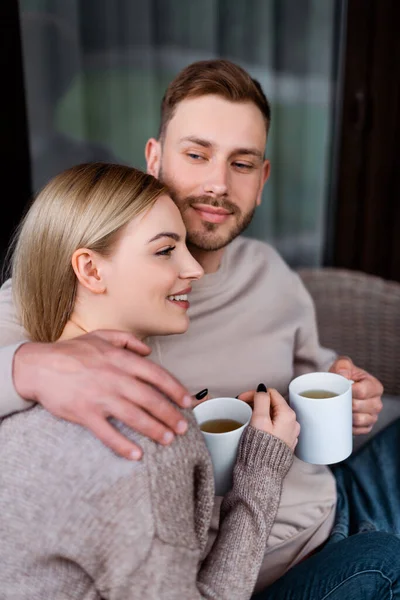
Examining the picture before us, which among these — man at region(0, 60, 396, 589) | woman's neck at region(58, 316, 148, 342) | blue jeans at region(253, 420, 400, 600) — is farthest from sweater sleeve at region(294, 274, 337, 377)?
woman's neck at region(58, 316, 148, 342)

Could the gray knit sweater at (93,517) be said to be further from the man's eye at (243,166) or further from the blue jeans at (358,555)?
the man's eye at (243,166)

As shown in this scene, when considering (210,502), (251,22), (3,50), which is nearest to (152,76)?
(251,22)

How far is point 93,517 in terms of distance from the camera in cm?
70

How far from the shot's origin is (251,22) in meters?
2.24

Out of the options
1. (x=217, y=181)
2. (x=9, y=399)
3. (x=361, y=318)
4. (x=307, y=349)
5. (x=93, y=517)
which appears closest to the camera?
(x=93, y=517)

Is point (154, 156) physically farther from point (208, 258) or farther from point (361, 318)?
point (361, 318)

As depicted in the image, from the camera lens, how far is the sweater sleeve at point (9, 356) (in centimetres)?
81

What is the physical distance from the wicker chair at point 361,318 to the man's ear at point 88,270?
103 centimetres

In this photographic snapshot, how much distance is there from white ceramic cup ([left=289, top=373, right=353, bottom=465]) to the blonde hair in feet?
1.33

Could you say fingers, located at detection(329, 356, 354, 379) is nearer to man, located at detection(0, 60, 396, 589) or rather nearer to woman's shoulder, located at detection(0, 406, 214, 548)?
man, located at detection(0, 60, 396, 589)

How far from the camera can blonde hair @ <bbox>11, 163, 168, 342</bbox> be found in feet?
2.97

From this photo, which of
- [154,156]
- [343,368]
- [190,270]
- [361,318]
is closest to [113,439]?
[190,270]

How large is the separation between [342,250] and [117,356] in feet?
6.26

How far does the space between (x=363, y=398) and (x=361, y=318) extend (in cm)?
63
